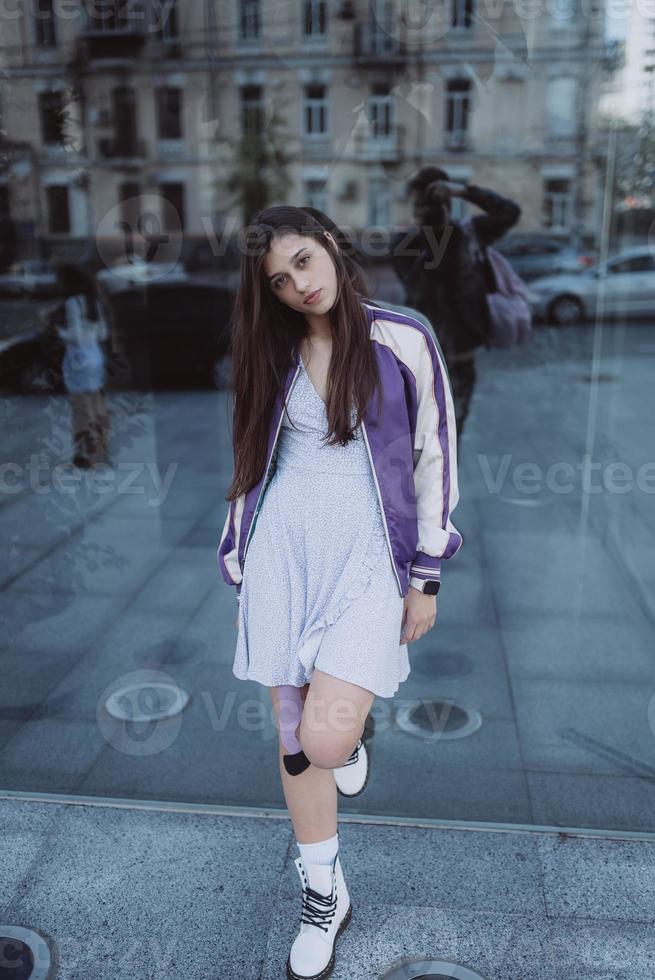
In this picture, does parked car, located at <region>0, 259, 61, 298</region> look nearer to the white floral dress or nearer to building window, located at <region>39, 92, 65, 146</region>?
building window, located at <region>39, 92, 65, 146</region>

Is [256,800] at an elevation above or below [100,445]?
below

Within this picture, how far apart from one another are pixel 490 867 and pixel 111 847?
101cm

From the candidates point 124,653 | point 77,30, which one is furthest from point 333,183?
point 124,653

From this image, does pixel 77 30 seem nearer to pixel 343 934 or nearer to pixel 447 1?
pixel 447 1

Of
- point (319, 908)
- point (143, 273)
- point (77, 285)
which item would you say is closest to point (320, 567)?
point (319, 908)

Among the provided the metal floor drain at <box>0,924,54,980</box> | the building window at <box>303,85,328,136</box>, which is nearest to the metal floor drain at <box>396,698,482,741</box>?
the metal floor drain at <box>0,924,54,980</box>

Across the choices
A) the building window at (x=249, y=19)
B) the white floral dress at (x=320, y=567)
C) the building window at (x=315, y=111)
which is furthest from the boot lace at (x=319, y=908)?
the building window at (x=249, y=19)

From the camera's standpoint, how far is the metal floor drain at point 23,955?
1810 millimetres

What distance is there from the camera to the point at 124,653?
317 centimetres

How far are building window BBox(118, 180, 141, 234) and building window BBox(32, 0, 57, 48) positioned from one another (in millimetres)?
1551

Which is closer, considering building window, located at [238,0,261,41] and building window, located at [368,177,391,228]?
building window, located at [368,177,391,228]

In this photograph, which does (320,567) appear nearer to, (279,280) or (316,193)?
(279,280)

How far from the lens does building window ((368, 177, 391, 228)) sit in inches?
139

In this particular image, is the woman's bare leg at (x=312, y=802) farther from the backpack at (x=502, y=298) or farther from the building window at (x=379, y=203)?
the building window at (x=379, y=203)
